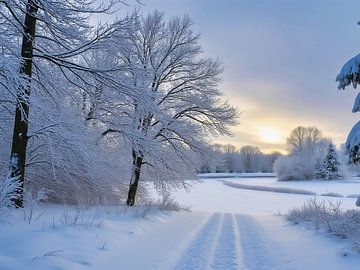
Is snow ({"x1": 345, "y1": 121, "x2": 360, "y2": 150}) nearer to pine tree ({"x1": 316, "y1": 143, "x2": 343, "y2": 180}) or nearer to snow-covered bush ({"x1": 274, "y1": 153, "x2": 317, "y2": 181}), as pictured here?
pine tree ({"x1": 316, "y1": 143, "x2": 343, "y2": 180})

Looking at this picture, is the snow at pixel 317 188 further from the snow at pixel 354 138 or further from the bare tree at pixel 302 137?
the bare tree at pixel 302 137

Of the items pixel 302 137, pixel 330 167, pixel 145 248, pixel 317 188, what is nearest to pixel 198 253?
pixel 145 248

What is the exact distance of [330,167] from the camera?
73125 mm

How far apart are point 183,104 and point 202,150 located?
7.67ft

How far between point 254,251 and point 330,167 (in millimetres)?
70006

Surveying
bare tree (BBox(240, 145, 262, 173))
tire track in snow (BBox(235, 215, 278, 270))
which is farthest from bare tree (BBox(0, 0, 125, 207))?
bare tree (BBox(240, 145, 262, 173))

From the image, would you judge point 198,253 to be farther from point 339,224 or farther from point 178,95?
point 178,95

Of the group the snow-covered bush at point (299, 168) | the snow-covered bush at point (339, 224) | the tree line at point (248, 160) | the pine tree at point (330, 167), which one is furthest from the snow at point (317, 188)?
the tree line at point (248, 160)

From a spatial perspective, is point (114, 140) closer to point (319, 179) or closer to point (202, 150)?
point (202, 150)

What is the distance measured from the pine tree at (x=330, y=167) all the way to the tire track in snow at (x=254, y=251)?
216 feet

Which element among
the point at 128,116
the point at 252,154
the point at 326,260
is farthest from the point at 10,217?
the point at 252,154

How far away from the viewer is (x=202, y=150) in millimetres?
18453

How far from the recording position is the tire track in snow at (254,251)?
7063mm

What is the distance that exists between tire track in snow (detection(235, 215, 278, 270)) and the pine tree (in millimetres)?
65829
